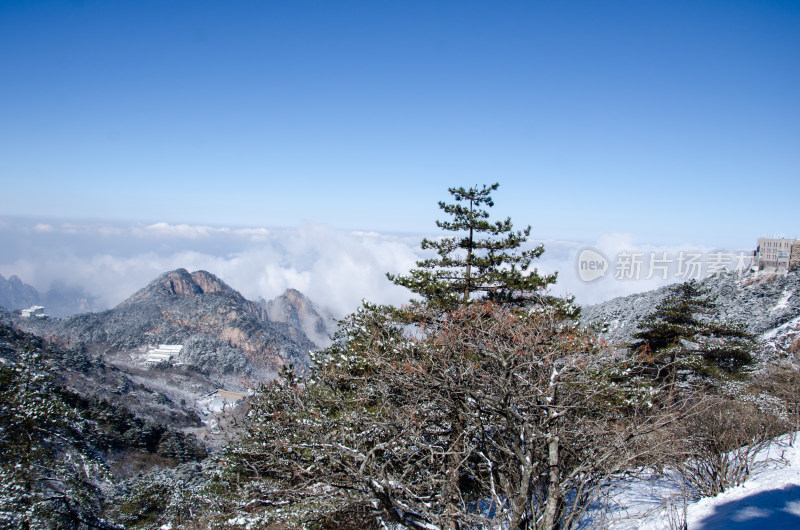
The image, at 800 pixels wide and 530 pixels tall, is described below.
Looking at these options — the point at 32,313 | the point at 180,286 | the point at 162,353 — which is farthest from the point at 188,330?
the point at 32,313

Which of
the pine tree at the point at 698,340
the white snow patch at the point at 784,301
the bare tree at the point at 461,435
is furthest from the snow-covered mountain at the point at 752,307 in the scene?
the bare tree at the point at 461,435

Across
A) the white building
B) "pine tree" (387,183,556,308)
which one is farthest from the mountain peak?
"pine tree" (387,183,556,308)

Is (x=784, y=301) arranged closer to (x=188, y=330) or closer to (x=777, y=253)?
(x=777, y=253)

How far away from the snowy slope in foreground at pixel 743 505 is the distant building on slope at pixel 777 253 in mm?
62192

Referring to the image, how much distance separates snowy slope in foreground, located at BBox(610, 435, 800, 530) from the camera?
5609 millimetres

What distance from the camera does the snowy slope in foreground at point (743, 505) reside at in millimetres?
5609

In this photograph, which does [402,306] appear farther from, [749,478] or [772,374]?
[772,374]

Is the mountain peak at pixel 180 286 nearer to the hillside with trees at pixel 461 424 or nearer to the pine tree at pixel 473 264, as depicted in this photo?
the hillside with trees at pixel 461 424

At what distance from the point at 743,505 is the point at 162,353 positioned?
395 ft

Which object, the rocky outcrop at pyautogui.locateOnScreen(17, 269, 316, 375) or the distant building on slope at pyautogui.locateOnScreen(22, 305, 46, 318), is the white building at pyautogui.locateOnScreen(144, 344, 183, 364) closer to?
the rocky outcrop at pyautogui.locateOnScreen(17, 269, 316, 375)

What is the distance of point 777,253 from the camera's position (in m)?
58.7

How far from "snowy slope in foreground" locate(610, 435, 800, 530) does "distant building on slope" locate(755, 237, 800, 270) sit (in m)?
62.2

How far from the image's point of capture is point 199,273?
158750mm

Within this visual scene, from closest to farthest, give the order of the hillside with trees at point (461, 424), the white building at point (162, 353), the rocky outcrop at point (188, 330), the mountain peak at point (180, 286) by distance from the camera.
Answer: the hillside with trees at point (461, 424), the white building at point (162, 353), the rocky outcrop at point (188, 330), the mountain peak at point (180, 286)
